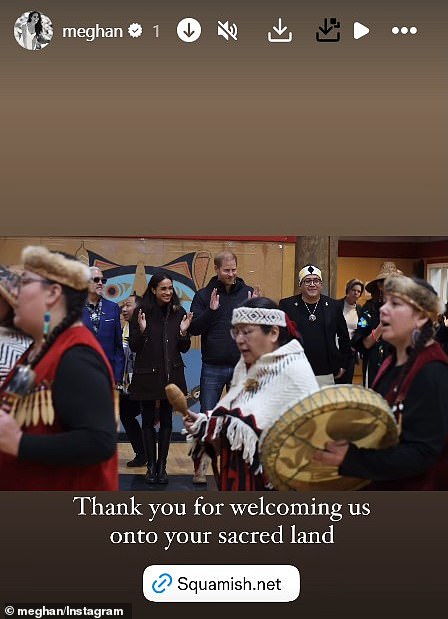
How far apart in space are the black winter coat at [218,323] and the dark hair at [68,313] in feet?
12.5

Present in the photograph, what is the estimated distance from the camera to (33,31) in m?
3.11

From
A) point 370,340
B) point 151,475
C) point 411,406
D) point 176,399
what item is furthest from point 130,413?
point 411,406

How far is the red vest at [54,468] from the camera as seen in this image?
112 inches

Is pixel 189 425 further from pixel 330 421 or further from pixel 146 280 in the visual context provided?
pixel 146 280

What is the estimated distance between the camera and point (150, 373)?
6.82 metres

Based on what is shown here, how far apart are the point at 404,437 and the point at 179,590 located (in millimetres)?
878

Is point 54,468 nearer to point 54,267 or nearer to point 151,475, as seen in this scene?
point 54,267

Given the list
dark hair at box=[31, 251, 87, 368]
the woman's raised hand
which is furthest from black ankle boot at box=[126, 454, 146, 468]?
dark hair at box=[31, 251, 87, 368]

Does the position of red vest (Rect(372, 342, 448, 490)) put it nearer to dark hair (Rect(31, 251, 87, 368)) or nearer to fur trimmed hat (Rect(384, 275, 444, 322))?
fur trimmed hat (Rect(384, 275, 444, 322))

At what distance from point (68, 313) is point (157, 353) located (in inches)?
154

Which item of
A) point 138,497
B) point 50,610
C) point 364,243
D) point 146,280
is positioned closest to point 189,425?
point 138,497

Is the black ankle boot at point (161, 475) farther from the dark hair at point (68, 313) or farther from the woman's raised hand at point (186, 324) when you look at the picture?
the dark hair at point (68, 313)

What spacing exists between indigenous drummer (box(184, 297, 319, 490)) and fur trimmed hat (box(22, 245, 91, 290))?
3.73 ft

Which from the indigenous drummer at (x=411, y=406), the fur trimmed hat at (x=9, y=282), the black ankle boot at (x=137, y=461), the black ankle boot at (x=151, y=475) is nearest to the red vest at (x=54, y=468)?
the fur trimmed hat at (x=9, y=282)
